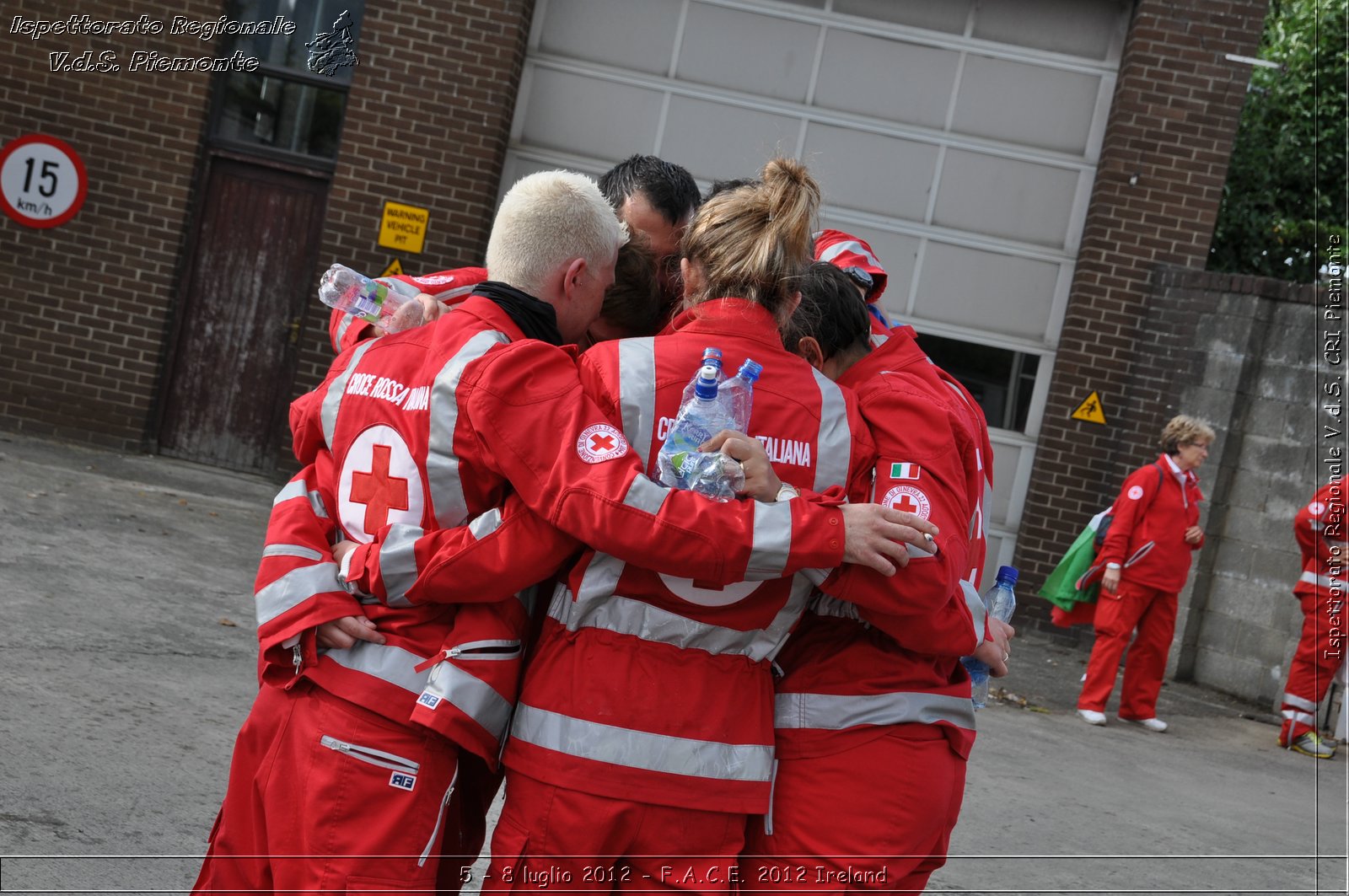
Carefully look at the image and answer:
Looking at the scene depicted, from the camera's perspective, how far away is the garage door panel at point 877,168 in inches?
423

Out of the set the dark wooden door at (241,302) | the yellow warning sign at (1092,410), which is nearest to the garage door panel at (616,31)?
the dark wooden door at (241,302)

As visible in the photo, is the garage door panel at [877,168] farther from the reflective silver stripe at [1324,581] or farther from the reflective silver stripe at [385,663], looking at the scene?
the reflective silver stripe at [385,663]

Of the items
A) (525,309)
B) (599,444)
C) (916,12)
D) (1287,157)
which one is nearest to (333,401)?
(525,309)

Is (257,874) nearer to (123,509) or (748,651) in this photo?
(748,651)

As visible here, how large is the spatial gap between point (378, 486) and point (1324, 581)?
7959 mm

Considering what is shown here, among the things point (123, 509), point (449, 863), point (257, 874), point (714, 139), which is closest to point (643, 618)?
point (449, 863)

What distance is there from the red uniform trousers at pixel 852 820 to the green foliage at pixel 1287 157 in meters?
13.9

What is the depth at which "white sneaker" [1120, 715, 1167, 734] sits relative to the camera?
8.37m

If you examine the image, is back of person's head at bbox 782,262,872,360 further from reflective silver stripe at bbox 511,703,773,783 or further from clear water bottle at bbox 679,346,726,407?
reflective silver stripe at bbox 511,703,773,783

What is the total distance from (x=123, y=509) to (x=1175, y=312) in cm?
827

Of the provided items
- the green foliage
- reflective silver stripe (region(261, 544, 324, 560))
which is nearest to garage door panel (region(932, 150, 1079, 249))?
the green foliage

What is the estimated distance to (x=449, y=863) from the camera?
259 cm

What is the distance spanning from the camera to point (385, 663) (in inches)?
93.8

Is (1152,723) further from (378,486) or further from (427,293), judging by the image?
(378,486)
